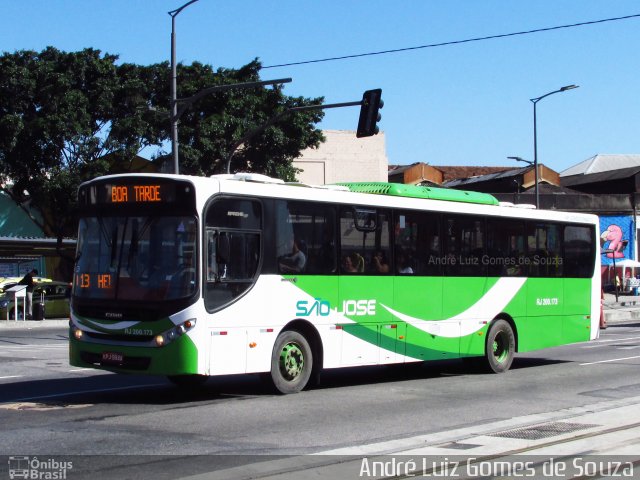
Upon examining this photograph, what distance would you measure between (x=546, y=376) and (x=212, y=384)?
6.07m

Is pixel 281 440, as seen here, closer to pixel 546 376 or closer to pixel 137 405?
pixel 137 405

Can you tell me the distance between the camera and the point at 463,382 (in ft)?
51.9

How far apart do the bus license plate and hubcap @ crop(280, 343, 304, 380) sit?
7.81 feet

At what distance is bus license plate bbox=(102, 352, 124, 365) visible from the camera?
1215cm

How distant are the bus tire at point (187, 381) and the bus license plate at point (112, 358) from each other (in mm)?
1728

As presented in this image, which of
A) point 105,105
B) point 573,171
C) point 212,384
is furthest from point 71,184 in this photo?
point 573,171

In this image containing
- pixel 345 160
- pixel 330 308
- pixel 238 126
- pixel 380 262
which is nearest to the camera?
pixel 330 308

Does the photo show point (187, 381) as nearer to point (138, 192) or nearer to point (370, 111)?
point (138, 192)

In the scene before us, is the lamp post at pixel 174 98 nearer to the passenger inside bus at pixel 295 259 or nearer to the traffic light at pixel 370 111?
the traffic light at pixel 370 111

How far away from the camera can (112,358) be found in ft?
40.1

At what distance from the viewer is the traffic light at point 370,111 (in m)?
22.1

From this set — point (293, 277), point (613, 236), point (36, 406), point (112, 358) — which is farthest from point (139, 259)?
point (613, 236)

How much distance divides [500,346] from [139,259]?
27.1 ft

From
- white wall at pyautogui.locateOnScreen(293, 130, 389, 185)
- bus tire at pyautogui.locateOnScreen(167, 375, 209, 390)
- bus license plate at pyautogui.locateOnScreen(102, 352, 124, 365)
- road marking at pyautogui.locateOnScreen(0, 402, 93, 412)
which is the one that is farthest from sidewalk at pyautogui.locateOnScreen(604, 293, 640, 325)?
road marking at pyautogui.locateOnScreen(0, 402, 93, 412)
